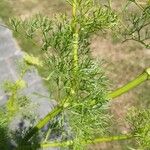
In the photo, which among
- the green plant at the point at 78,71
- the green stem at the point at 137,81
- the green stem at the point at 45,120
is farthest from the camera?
the green stem at the point at 45,120

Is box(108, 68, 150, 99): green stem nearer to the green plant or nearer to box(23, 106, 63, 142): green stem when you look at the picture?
the green plant

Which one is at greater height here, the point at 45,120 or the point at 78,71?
the point at 78,71

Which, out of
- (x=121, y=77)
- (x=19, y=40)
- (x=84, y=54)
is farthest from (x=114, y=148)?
(x=84, y=54)

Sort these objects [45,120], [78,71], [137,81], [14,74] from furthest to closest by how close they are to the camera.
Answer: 1. [14,74]
2. [45,120]
3. [78,71]
4. [137,81]

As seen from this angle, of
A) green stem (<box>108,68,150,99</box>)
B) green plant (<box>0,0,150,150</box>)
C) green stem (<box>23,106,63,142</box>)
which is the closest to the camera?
green stem (<box>108,68,150,99</box>)

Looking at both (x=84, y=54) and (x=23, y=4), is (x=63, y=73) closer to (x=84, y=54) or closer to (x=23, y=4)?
(x=84, y=54)

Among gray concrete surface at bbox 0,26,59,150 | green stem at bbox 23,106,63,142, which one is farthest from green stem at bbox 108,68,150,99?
gray concrete surface at bbox 0,26,59,150

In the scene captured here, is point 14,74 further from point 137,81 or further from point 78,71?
point 137,81

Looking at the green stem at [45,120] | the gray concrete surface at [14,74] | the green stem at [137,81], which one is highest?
the gray concrete surface at [14,74]

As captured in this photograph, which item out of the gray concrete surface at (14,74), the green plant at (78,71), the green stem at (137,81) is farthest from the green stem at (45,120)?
the gray concrete surface at (14,74)

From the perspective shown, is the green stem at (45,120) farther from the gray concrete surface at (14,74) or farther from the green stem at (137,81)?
the gray concrete surface at (14,74)

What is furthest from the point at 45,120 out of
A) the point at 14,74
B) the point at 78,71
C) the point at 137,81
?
the point at 14,74

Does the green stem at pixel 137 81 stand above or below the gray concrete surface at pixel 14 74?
below
